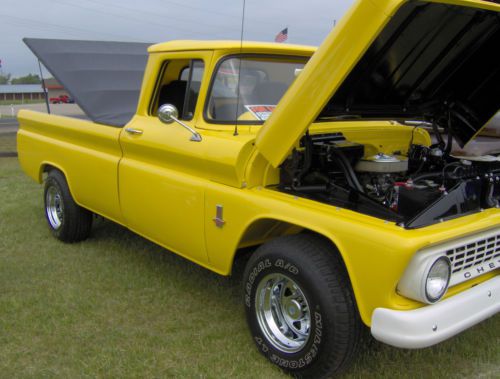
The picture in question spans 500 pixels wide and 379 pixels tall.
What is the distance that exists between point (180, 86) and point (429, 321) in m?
2.63

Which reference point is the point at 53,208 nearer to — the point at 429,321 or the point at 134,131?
the point at 134,131

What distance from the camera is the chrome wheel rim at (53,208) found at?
17.7 ft

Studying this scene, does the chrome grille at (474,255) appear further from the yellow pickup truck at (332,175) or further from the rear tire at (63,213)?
the rear tire at (63,213)

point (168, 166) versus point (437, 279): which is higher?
point (168, 166)

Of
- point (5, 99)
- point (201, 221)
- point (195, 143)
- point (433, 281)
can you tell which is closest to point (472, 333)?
point (433, 281)

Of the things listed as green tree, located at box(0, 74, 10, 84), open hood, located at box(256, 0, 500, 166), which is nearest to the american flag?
open hood, located at box(256, 0, 500, 166)

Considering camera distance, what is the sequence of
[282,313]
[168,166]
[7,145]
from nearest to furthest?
[282,313]
[168,166]
[7,145]

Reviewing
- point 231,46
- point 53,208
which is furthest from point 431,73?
point 53,208

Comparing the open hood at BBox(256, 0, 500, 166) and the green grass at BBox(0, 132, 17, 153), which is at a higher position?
the open hood at BBox(256, 0, 500, 166)

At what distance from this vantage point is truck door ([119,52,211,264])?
3.47m

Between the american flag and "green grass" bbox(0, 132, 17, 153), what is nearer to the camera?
the american flag

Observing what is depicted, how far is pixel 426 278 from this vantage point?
236 centimetres

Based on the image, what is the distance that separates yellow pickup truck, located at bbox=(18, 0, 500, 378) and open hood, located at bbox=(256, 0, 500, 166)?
0.04 ft

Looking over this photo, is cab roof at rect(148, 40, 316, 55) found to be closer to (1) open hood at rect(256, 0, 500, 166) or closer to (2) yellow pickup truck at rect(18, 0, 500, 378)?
(2) yellow pickup truck at rect(18, 0, 500, 378)
